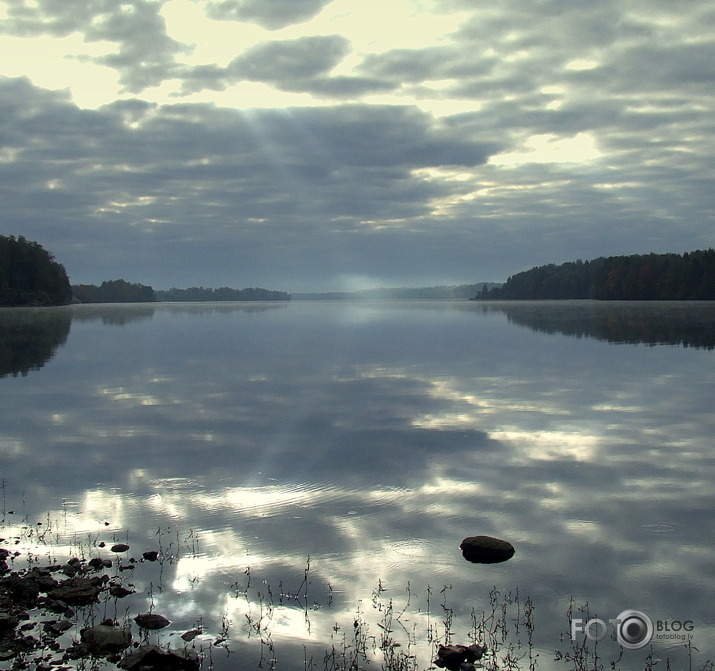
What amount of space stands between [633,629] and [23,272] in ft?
665

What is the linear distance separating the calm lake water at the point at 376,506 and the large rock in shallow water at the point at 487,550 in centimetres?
18

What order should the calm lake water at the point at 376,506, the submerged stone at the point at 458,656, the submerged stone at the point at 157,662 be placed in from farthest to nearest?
the calm lake water at the point at 376,506 → the submerged stone at the point at 458,656 → the submerged stone at the point at 157,662

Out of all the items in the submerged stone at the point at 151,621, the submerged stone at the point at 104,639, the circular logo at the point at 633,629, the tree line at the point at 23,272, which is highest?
the tree line at the point at 23,272

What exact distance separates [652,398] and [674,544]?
17.6 metres

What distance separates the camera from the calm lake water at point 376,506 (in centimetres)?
969

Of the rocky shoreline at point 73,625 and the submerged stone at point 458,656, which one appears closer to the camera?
the rocky shoreline at point 73,625

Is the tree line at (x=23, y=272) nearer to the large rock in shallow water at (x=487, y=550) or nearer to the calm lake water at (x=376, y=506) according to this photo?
the calm lake water at (x=376, y=506)

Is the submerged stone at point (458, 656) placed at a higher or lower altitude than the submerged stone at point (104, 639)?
lower

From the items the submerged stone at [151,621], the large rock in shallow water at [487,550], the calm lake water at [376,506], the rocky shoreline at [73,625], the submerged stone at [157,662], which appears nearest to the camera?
the submerged stone at [157,662]

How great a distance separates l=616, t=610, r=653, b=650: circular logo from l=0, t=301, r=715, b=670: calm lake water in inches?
5.6

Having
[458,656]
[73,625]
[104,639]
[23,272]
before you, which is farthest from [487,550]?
[23,272]

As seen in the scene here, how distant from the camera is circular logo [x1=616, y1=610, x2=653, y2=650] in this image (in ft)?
30.2

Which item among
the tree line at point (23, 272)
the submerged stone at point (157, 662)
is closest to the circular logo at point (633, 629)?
the submerged stone at point (157, 662)

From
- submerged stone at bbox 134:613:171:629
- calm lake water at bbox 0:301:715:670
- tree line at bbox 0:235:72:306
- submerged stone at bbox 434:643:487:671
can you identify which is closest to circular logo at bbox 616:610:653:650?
calm lake water at bbox 0:301:715:670
